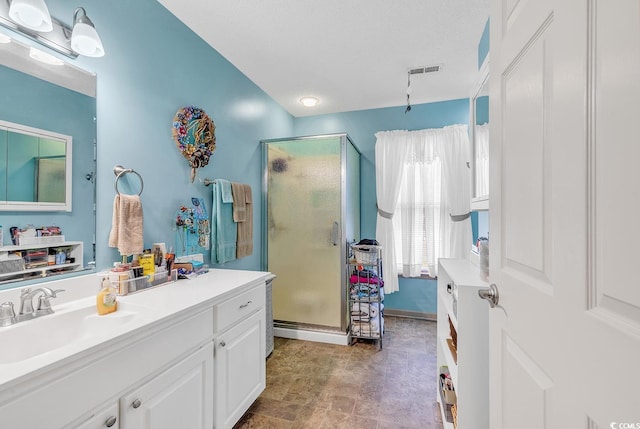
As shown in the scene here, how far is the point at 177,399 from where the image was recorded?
3.83ft

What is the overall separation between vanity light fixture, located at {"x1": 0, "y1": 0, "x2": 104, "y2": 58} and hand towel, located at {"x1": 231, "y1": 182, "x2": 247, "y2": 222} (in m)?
1.21

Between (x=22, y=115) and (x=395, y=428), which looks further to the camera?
(x=395, y=428)

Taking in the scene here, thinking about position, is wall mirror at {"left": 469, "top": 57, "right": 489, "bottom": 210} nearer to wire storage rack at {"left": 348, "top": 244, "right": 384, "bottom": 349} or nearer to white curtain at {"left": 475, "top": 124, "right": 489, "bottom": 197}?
white curtain at {"left": 475, "top": 124, "right": 489, "bottom": 197}

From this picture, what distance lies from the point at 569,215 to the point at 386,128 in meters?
3.24

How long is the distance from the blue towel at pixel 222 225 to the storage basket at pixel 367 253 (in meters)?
1.23

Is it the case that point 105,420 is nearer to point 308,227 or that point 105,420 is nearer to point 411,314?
point 308,227

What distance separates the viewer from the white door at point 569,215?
0.40 metres

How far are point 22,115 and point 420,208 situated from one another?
11.0 ft

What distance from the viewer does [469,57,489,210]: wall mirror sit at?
5.09ft

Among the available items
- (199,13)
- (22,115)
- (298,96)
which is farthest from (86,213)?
(298,96)

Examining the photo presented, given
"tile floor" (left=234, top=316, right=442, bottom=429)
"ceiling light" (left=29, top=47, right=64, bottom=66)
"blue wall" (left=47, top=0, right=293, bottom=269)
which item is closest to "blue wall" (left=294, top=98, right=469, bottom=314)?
"tile floor" (left=234, top=316, right=442, bottom=429)

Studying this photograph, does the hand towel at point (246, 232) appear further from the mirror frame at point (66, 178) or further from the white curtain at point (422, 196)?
the white curtain at point (422, 196)

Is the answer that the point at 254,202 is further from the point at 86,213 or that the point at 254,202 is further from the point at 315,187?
the point at 86,213

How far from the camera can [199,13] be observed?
6.07 feet
